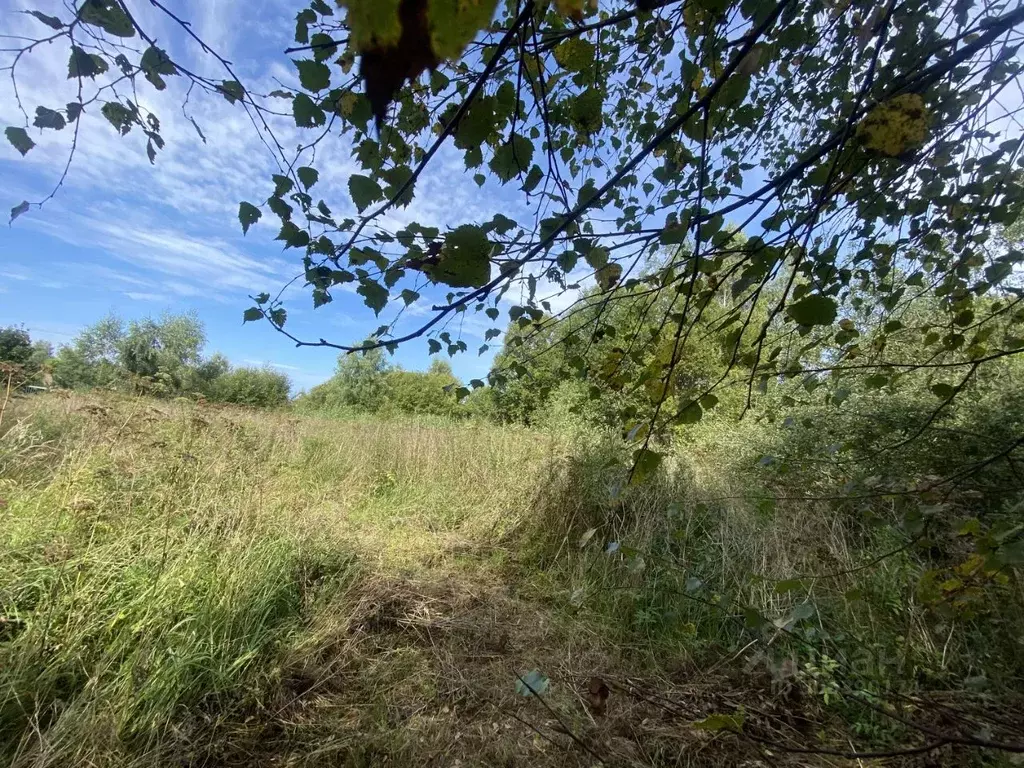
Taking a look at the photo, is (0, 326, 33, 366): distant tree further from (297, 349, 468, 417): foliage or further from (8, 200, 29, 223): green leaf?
(8, 200, 29, 223): green leaf

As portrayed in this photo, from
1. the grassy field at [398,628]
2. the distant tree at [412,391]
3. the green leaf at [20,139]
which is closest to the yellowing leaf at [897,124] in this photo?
the grassy field at [398,628]

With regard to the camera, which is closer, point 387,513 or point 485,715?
point 485,715

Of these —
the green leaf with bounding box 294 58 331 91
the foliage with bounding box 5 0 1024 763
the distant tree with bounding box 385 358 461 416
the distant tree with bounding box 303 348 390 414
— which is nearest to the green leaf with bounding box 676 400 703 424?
the foliage with bounding box 5 0 1024 763

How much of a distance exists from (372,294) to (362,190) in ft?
0.78

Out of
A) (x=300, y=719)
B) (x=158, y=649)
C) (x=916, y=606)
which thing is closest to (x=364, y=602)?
(x=300, y=719)

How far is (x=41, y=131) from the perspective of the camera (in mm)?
1063

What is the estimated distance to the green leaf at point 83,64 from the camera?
1.02 m

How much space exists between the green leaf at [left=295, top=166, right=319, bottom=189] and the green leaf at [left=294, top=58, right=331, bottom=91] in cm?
21

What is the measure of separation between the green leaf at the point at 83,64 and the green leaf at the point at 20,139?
0.18 metres

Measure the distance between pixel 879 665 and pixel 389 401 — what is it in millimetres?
20506

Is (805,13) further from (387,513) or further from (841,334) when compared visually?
(387,513)

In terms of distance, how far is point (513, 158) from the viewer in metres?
1.08

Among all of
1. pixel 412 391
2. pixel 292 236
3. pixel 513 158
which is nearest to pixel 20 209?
pixel 292 236

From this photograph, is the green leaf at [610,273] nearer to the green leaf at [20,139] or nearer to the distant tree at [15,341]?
the green leaf at [20,139]
